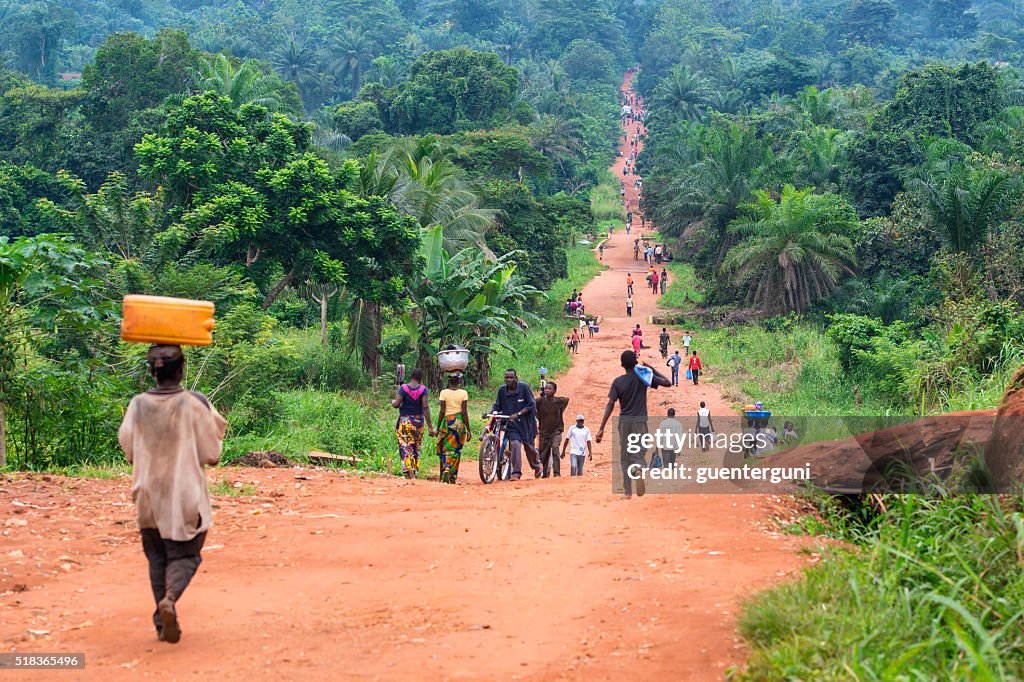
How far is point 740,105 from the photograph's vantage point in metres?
75.6

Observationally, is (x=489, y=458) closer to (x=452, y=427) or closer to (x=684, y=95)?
Result: (x=452, y=427)

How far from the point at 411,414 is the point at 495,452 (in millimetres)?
1067

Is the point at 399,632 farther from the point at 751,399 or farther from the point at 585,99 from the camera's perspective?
the point at 585,99

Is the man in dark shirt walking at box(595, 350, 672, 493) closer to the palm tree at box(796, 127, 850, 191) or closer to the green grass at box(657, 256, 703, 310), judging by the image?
the green grass at box(657, 256, 703, 310)

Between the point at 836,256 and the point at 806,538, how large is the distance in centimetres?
2972

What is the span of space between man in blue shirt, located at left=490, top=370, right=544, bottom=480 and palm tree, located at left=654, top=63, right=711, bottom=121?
209ft

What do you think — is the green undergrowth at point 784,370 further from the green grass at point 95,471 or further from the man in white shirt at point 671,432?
the green grass at point 95,471

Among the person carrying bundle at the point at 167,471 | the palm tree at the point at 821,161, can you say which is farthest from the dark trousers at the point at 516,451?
the palm tree at the point at 821,161

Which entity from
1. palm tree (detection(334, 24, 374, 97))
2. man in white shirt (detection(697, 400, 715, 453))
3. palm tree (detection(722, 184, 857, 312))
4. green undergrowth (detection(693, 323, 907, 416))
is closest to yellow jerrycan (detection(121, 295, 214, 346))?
man in white shirt (detection(697, 400, 715, 453))

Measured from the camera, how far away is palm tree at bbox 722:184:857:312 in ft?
115

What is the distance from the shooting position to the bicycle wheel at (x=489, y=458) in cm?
1203

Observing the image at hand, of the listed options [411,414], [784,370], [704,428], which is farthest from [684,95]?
[411,414]

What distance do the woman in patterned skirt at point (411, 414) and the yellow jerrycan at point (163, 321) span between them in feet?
20.2

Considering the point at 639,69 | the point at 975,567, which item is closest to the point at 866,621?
the point at 975,567
